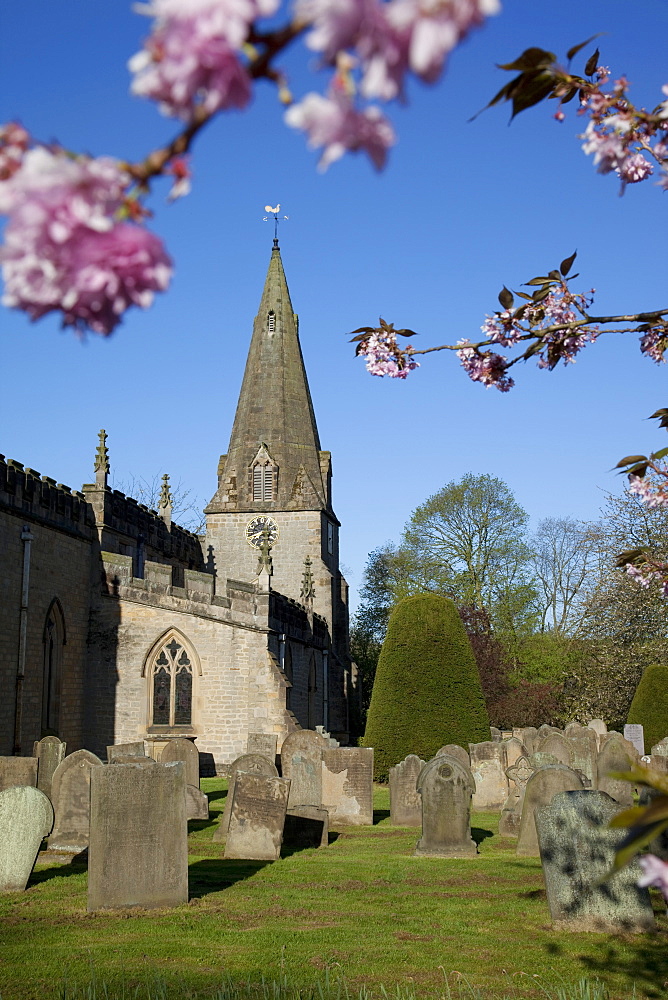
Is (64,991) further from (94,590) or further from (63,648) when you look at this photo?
(94,590)

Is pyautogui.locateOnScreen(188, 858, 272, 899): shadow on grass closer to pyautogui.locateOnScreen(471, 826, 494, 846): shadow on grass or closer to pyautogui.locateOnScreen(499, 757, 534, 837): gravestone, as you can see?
pyautogui.locateOnScreen(471, 826, 494, 846): shadow on grass

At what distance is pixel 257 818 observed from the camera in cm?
1149

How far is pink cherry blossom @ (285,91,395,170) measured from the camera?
172cm

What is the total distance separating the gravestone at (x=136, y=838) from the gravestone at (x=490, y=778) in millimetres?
10436

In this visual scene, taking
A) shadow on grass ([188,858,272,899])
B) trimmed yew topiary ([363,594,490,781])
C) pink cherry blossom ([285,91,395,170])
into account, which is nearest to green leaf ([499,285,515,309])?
pink cherry blossom ([285,91,395,170])

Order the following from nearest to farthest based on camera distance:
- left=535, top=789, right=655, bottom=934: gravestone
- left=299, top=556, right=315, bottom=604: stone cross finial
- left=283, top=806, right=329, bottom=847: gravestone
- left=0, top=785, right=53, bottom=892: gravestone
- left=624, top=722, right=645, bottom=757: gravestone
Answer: left=535, top=789, right=655, bottom=934: gravestone < left=0, top=785, right=53, bottom=892: gravestone < left=283, top=806, right=329, bottom=847: gravestone < left=624, top=722, right=645, bottom=757: gravestone < left=299, top=556, right=315, bottom=604: stone cross finial

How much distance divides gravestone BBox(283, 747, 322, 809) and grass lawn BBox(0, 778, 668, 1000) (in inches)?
171

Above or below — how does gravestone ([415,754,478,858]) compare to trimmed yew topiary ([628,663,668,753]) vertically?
below

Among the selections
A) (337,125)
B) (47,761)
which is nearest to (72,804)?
(47,761)

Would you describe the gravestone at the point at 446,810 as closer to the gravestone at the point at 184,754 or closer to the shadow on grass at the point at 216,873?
the shadow on grass at the point at 216,873

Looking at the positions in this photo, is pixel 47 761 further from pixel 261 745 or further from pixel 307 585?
pixel 307 585

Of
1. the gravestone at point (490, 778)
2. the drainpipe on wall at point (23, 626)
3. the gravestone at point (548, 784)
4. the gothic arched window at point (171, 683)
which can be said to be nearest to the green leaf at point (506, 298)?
the gravestone at point (548, 784)

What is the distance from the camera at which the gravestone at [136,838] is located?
8.13 metres

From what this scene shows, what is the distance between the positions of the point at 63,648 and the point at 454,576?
2292 cm
